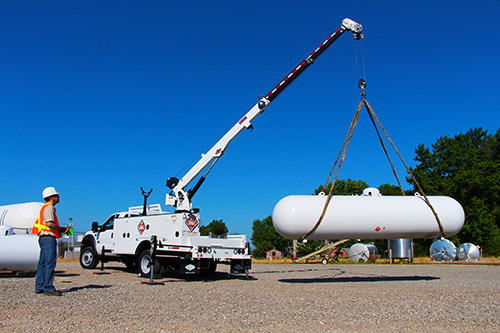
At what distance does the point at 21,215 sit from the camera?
1695cm

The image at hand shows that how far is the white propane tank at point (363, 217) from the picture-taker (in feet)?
33.4

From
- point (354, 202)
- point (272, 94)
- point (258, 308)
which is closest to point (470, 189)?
point (272, 94)

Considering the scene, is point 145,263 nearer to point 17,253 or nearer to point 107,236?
point 107,236

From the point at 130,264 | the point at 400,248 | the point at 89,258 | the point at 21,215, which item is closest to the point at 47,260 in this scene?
the point at 130,264

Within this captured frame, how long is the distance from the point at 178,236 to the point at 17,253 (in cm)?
465

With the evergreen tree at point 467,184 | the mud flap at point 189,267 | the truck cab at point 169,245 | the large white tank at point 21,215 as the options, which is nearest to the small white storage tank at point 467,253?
the evergreen tree at point 467,184

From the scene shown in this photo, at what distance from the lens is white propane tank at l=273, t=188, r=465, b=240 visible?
1019 cm

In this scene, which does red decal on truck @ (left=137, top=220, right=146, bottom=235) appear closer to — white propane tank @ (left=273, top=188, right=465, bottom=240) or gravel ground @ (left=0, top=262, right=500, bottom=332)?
gravel ground @ (left=0, top=262, right=500, bottom=332)

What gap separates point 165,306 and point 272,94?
34.7 ft

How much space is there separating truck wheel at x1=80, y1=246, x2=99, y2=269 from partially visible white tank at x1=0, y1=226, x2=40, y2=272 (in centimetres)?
360

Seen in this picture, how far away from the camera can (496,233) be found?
40781mm

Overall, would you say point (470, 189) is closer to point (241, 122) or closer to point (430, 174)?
point (430, 174)

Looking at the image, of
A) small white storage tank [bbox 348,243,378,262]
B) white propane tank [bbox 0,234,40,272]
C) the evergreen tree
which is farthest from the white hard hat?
the evergreen tree

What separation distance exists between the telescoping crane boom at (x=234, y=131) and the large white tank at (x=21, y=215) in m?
6.40
